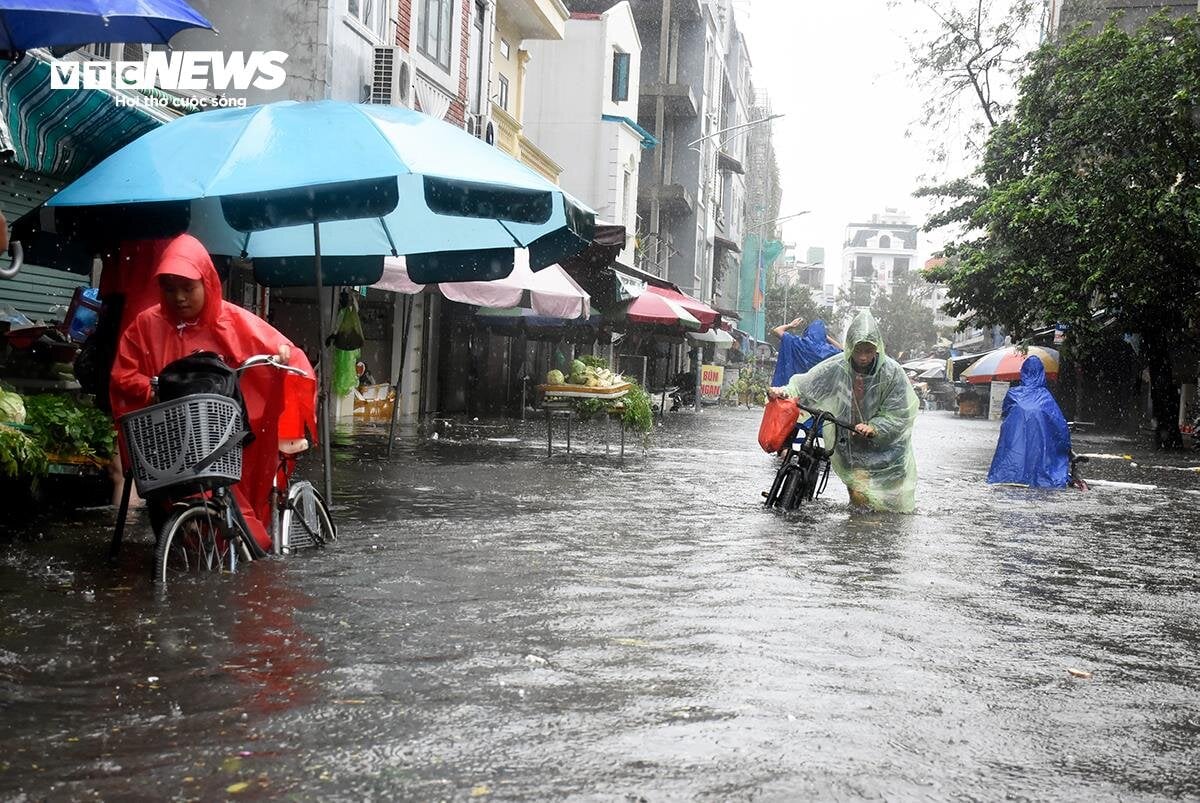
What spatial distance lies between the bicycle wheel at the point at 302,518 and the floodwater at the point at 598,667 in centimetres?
20

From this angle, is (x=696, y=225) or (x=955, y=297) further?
(x=696, y=225)

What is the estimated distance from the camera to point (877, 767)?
3.79 meters

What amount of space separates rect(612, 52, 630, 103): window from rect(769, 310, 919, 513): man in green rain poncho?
3107cm

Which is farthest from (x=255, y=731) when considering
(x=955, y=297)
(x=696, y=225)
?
(x=696, y=225)

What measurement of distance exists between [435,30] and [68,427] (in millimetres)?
15764

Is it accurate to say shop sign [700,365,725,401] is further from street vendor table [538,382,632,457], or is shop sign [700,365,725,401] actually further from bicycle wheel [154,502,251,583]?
bicycle wheel [154,502,251,583]

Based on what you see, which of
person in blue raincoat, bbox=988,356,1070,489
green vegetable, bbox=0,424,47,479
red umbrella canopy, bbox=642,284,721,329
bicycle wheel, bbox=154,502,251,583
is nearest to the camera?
A: bicycle wheel, bbox=154,502,251,583

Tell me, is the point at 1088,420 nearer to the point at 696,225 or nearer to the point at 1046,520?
the point at 696,225

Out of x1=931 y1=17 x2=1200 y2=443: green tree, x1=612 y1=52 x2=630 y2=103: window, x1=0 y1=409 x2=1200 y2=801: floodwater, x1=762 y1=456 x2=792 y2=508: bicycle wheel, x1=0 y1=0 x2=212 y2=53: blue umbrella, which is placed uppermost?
x1=612 y1=52 x2=630 y2=103: window

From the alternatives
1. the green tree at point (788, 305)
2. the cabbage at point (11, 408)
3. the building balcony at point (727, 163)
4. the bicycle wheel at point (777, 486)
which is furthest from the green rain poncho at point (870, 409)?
the green tree at point (788, 305)

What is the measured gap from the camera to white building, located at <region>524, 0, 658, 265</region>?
3934cm

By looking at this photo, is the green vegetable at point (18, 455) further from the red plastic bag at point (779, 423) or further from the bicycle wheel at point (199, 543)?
the red plastic bag at point (779, 423)

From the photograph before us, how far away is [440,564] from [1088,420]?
4313cm

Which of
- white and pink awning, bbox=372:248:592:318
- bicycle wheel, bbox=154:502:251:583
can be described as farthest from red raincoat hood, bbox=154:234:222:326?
white and pink awning, bbox=372:248:592:318
